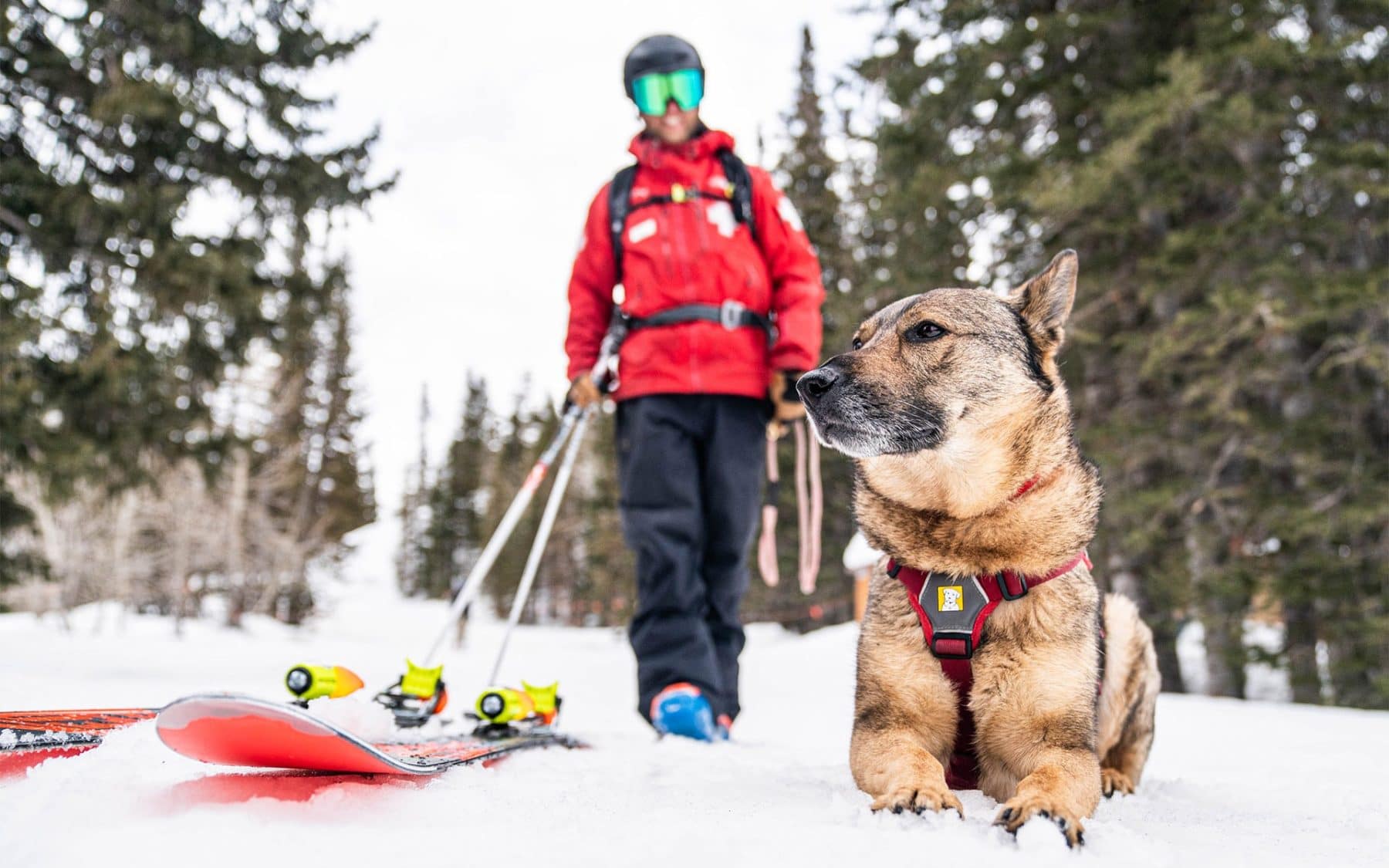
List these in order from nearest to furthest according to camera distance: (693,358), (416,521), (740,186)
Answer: (693,358), (740,186), (416,521)

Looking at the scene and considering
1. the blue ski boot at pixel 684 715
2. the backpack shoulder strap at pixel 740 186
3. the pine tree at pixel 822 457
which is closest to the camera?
the blue ski boot at pixel 684 715

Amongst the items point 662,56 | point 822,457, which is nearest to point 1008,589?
point 662,56

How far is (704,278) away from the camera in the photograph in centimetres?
395

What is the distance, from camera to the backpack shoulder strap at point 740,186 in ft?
13.5

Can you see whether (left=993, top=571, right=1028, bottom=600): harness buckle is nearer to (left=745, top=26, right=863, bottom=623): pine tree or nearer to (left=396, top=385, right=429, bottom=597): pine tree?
(left=745, top=26, right=863, bottom=623): pine tree

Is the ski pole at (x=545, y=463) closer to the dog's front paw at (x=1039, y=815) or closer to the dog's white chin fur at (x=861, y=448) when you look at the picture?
the dog's white chin fur at (x=861, y=448)

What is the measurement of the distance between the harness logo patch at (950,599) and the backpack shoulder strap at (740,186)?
2.45 meters

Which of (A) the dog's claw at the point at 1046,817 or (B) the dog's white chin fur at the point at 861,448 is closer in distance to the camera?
(A) the dog's claw at the point at 1046,817

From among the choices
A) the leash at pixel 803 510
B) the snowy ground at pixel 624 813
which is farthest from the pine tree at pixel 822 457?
the snowy ground at pixel 624 813

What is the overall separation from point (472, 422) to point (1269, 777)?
5211 centimetres

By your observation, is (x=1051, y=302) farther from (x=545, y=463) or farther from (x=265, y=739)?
(x=545, y=463)

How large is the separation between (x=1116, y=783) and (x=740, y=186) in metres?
2.99

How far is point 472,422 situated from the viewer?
172ft

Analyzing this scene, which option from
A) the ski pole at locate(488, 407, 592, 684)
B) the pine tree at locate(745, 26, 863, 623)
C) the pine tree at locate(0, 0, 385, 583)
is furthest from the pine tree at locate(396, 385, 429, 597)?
the ski pole at locate(488, 407, 592, 684)
